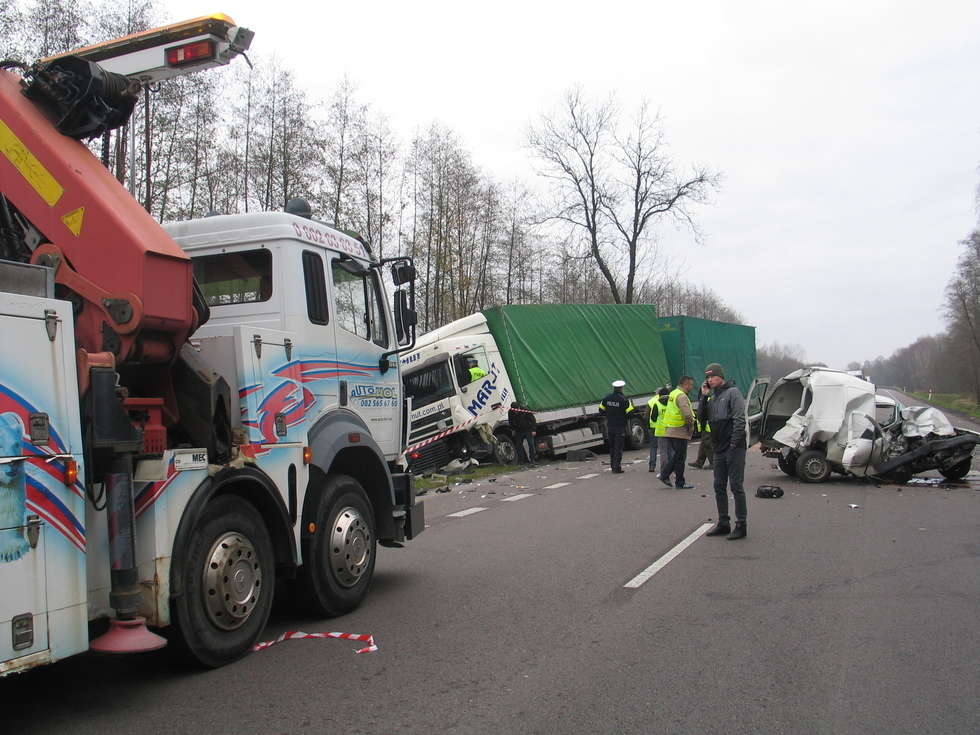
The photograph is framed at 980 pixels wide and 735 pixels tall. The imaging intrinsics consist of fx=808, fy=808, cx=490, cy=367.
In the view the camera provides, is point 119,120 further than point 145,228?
Yes

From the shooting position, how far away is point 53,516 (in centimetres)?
→ 369

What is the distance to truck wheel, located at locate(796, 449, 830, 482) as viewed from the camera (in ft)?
45.9

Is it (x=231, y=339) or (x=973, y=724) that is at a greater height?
(x=231, y=339)

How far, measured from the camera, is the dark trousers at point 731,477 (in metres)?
8.73

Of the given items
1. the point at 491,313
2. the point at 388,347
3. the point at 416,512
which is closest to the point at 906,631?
the point at 416,512

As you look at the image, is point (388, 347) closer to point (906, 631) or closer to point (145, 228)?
point (145, 228)

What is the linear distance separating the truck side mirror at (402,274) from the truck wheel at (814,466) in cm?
971

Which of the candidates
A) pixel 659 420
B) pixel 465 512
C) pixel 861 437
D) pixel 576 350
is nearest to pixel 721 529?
pixel 465 512

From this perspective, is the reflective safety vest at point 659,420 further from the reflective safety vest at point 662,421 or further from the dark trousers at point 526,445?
the dark trousers at point 526,445

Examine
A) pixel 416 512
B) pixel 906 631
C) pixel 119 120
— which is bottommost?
pixel 906 631

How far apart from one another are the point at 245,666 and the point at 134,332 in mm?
2161

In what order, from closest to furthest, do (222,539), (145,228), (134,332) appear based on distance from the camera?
(134,332)
(145,228)
(222,539)

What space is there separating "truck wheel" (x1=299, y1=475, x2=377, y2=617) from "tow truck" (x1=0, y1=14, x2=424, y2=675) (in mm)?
17

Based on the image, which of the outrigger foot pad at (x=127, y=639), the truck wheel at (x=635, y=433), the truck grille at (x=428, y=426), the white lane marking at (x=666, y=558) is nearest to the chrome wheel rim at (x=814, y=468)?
the white lane marking at (x=666, y=558)
